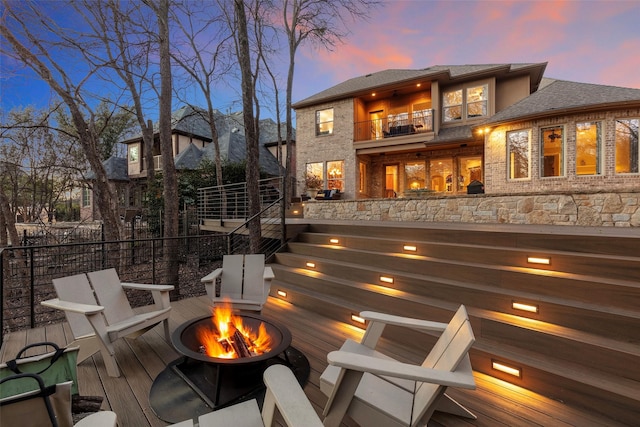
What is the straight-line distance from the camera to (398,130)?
1269cm

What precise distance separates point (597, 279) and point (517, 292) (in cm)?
66

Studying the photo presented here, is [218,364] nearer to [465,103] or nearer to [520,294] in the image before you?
[520,294]

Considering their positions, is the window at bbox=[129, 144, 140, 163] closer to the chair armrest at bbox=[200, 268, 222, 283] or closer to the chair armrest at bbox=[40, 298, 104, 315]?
the chair armrest at bbox=[200, 268, 222, 283]

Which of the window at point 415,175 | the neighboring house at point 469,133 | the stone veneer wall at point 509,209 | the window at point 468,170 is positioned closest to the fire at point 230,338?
the stone veneer wall at point 509,209

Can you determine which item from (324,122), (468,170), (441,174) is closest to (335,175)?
(324,122)

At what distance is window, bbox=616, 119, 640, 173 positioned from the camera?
27.2 ft

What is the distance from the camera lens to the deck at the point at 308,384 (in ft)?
6.57

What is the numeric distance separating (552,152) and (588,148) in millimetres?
860

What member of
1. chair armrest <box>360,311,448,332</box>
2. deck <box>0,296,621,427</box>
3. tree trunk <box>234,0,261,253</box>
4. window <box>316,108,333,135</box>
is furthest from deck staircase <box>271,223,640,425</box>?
window <box>316,108,333,135</box>

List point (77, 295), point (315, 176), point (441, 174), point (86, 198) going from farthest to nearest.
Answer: point (86, 198), point (315, 176), point (441, 174), point (77, 295)

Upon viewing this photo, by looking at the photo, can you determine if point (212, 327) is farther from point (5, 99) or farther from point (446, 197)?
point (5, 99)

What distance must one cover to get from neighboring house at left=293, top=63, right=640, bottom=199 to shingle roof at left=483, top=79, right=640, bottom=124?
0.03 meters

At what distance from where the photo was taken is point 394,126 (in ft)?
42.8

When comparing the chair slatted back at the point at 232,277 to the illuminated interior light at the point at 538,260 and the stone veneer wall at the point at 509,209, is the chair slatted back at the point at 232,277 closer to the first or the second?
the illuminated interior light at the point at 538,260
